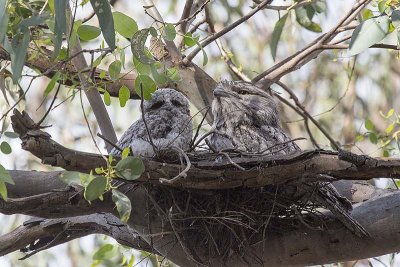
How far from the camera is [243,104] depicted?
501 cm

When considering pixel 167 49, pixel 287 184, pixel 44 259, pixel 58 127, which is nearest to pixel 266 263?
pixel 287 184

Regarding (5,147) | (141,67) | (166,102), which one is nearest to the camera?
(5,147)

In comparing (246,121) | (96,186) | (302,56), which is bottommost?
(96,186)

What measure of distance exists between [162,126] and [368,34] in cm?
146

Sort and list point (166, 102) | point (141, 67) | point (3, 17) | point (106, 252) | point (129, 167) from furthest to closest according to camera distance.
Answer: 1. point (166, 102)
2. point (106, 252)
3. point (141, 67)
4. point (129, 167)
5. point (3, 17)

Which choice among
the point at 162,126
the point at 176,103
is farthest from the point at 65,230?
the point at 176,103

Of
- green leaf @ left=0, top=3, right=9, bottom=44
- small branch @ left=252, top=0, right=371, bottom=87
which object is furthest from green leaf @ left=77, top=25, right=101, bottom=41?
small branch @ left=252, top=0, right=371, bottom=87

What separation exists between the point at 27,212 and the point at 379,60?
6.48 meters

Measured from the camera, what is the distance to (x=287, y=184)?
3.78 m

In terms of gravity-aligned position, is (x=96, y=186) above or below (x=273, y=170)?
below

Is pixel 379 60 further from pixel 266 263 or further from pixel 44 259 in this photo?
pixel 266 263

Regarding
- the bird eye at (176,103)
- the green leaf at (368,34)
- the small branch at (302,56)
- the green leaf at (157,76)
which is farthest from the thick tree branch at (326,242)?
the small branch at (302,56)

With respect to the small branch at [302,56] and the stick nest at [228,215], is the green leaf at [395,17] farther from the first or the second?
the small branch at [302,56]

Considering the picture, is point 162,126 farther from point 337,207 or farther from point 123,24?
point 123,24
